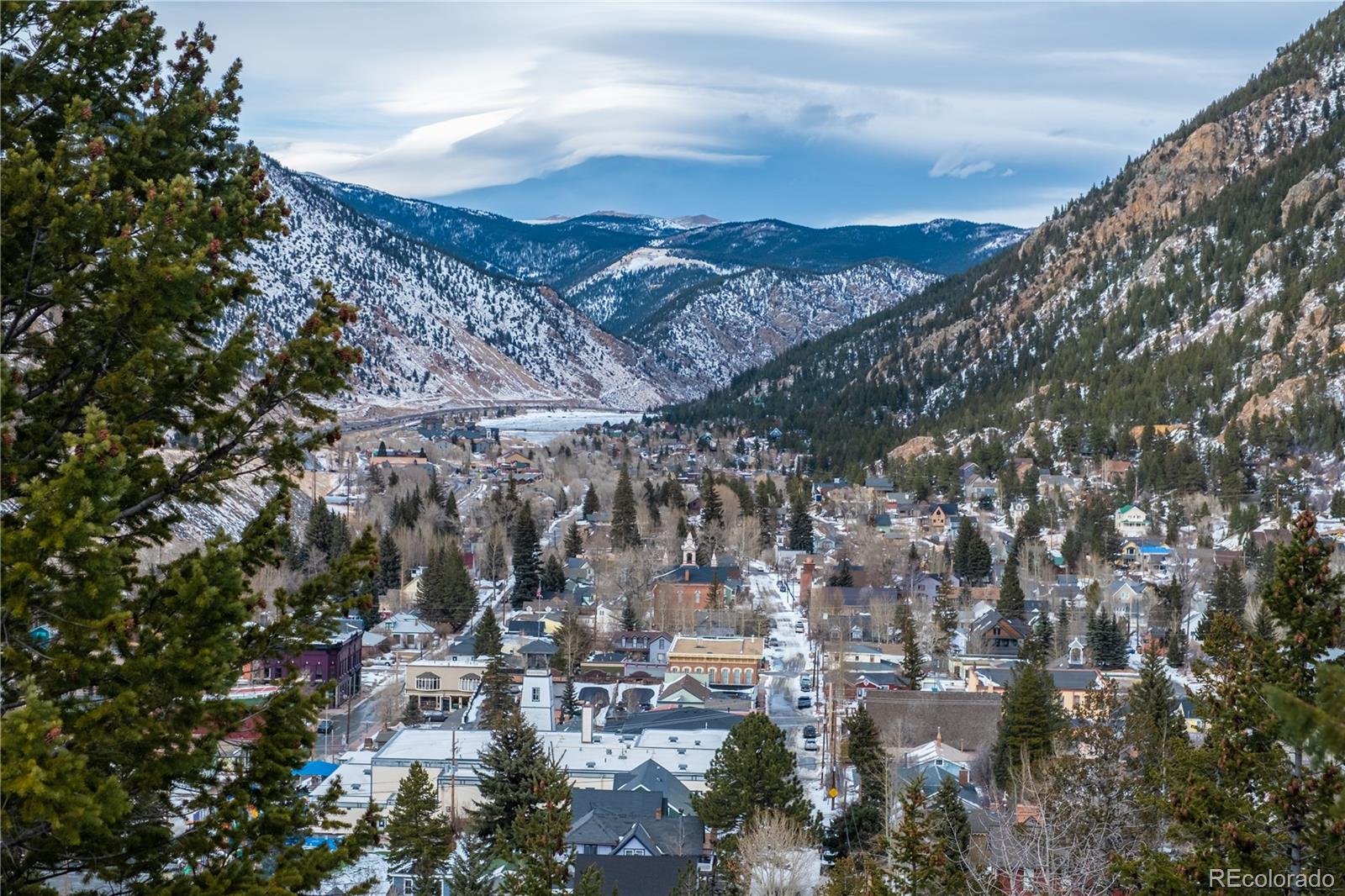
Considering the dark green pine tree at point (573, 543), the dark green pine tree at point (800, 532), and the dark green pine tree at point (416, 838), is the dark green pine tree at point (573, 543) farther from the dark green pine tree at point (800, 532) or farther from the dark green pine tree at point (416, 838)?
the dark green pine tree at point (416, 838)

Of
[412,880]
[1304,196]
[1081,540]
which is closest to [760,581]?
[1081,540]

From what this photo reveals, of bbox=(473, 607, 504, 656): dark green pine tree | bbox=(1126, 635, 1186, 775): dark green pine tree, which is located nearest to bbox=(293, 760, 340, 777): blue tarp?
bbox=(473, 607, 504, 656): dark green pine tree

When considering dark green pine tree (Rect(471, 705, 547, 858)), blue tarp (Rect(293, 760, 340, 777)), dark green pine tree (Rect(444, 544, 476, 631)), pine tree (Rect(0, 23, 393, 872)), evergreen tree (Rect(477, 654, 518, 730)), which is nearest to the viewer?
pine tree (Rect(0, 23, 393, 872))

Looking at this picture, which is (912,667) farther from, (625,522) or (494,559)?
(625,522)

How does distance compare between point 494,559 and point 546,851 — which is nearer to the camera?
point 546,851

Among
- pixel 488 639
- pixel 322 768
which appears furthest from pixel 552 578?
pixel 322 768

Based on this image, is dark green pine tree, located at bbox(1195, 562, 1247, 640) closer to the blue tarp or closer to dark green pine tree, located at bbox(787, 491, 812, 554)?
dark green pine tree, located at bbox(787, 491, 812, 554)

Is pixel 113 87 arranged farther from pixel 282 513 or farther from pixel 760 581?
pixel 760 581
